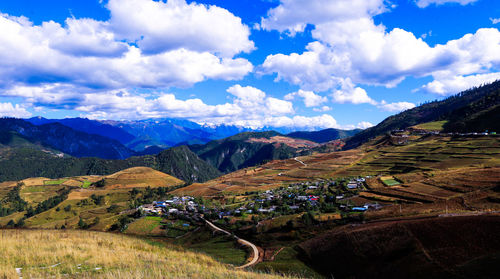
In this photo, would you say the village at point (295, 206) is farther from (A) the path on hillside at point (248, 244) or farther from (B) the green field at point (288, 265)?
(B) the green field at point (288, 265)

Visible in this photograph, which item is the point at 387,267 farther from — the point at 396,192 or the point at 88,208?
the point at 88,208

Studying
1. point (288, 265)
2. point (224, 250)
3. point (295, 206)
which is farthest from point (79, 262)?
point (295, 206)

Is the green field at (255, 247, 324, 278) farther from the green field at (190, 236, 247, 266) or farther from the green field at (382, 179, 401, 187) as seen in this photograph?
the green field at (382, 179, 401, 187)

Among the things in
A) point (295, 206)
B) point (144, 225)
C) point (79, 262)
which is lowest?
point (144, 225)

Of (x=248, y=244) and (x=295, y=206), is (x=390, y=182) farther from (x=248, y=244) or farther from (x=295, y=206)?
(x=248, y=244)

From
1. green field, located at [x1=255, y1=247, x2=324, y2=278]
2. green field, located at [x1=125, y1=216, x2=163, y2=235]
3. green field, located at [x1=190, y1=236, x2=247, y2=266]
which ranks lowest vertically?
green field, located at [x1=125, y1=216, x2=163, y2=235]

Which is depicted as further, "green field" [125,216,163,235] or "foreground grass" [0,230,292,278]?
"green field" [125,216,163,235]

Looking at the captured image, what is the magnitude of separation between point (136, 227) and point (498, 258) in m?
106

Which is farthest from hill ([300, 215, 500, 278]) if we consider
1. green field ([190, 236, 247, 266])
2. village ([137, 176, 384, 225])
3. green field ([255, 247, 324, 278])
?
village ([137, 176, 384, 225])

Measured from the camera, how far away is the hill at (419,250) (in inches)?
1090

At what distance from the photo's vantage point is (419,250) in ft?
109

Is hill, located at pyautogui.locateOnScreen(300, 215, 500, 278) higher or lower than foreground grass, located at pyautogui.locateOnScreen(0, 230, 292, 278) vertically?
lower

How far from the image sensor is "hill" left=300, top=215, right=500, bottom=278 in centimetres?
2768

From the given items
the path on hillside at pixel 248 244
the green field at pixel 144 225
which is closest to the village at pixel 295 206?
the green field at pixel 144 225
